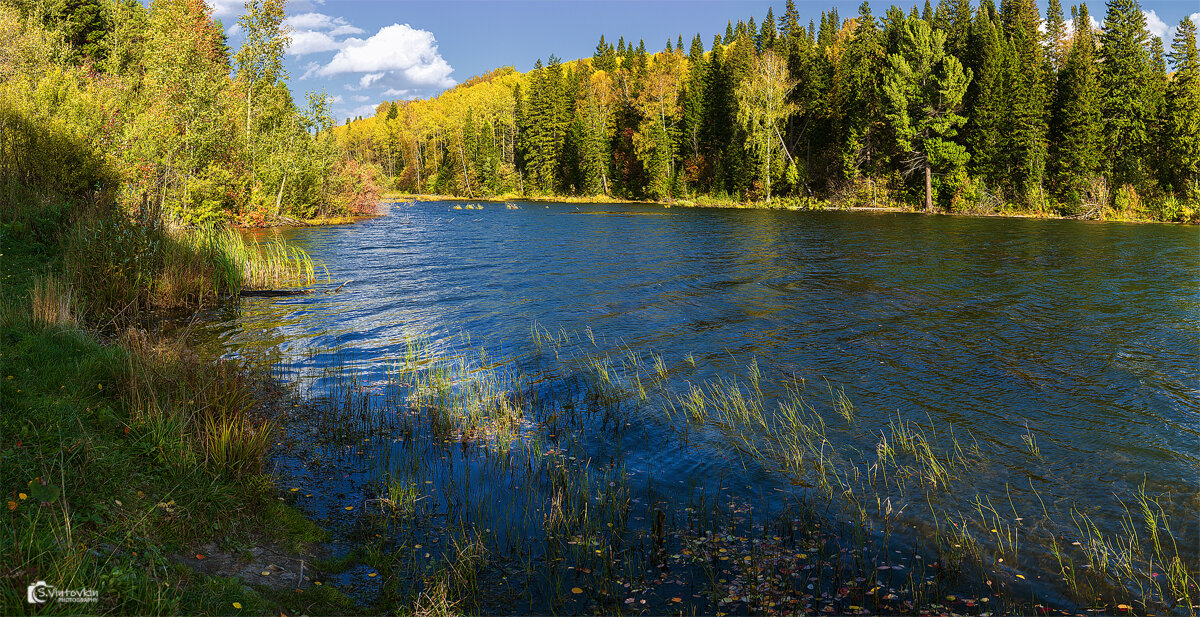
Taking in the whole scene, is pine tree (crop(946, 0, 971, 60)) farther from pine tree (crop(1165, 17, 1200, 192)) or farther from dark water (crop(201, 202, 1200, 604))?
dark water (crop(201, 202, 1200, 604))

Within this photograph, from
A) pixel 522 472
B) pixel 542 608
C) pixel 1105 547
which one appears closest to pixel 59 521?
pixel 542 608

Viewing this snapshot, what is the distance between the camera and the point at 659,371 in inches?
508

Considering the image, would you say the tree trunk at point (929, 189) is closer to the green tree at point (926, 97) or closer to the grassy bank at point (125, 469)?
the green tree at point (926, 97)

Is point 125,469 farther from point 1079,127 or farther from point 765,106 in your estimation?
point 765,106

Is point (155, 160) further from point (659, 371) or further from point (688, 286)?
point (659, 371)

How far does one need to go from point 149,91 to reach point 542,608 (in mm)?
34368

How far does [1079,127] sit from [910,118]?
1218cm

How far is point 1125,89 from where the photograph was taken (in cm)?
4909

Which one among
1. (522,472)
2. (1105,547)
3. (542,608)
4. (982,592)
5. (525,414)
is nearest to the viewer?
(542,608)

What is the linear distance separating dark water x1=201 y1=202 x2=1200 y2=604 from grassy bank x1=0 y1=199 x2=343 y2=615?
12.9 ft

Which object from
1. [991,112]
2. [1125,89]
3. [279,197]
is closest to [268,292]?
[279,197]

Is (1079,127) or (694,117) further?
(694,117)

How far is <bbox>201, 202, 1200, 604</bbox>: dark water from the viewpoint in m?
9.05

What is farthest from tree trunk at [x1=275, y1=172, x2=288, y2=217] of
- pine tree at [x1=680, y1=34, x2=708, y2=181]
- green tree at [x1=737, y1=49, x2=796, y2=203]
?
pine tree at [x1=680, y1=34, x2=708, y2=181]
